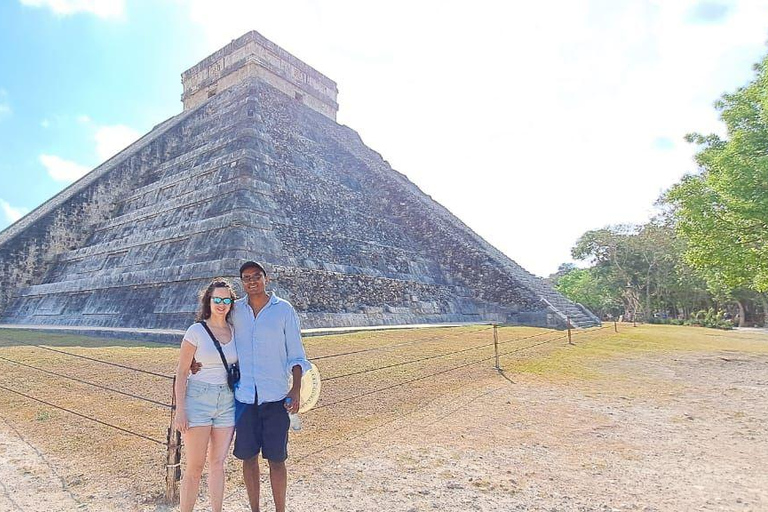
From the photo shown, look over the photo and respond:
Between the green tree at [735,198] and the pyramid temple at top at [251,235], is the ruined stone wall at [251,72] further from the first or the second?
the green tree at [735,198]

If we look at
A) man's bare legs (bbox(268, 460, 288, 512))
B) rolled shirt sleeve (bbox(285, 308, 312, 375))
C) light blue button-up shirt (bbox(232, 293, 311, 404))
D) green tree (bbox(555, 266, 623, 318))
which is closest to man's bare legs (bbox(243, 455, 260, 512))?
man's bare legs (bbox(268, 460, 288, 512))

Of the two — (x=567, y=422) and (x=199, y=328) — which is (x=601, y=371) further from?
(x=199, y=328)

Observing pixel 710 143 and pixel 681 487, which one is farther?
pixel 710 143

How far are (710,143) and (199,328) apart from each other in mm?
15718

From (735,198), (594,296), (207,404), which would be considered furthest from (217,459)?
(594,296)

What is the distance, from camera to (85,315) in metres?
12.7

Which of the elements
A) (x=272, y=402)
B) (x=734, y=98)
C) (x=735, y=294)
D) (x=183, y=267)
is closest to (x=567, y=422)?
(x=272, y=402)

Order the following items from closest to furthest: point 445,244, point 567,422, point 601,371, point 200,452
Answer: point 200,452 → point 567,422 → point 601,371 → point 445,244

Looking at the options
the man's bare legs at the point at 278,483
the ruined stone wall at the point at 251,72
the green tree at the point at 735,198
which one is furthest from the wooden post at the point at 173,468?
the ruined stone wall at the point at 251,72

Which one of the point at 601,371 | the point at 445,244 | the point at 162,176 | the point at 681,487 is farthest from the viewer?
the point at 445,244

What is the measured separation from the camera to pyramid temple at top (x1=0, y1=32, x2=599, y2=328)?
1185 cm

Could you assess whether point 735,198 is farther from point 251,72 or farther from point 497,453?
point 251,72

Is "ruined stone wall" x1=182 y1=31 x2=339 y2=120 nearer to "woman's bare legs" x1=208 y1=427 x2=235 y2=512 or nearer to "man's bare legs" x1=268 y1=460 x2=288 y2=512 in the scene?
"woman's bare legs" x1=208 y1=427 x2=235 y2=512

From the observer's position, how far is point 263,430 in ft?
9.11
